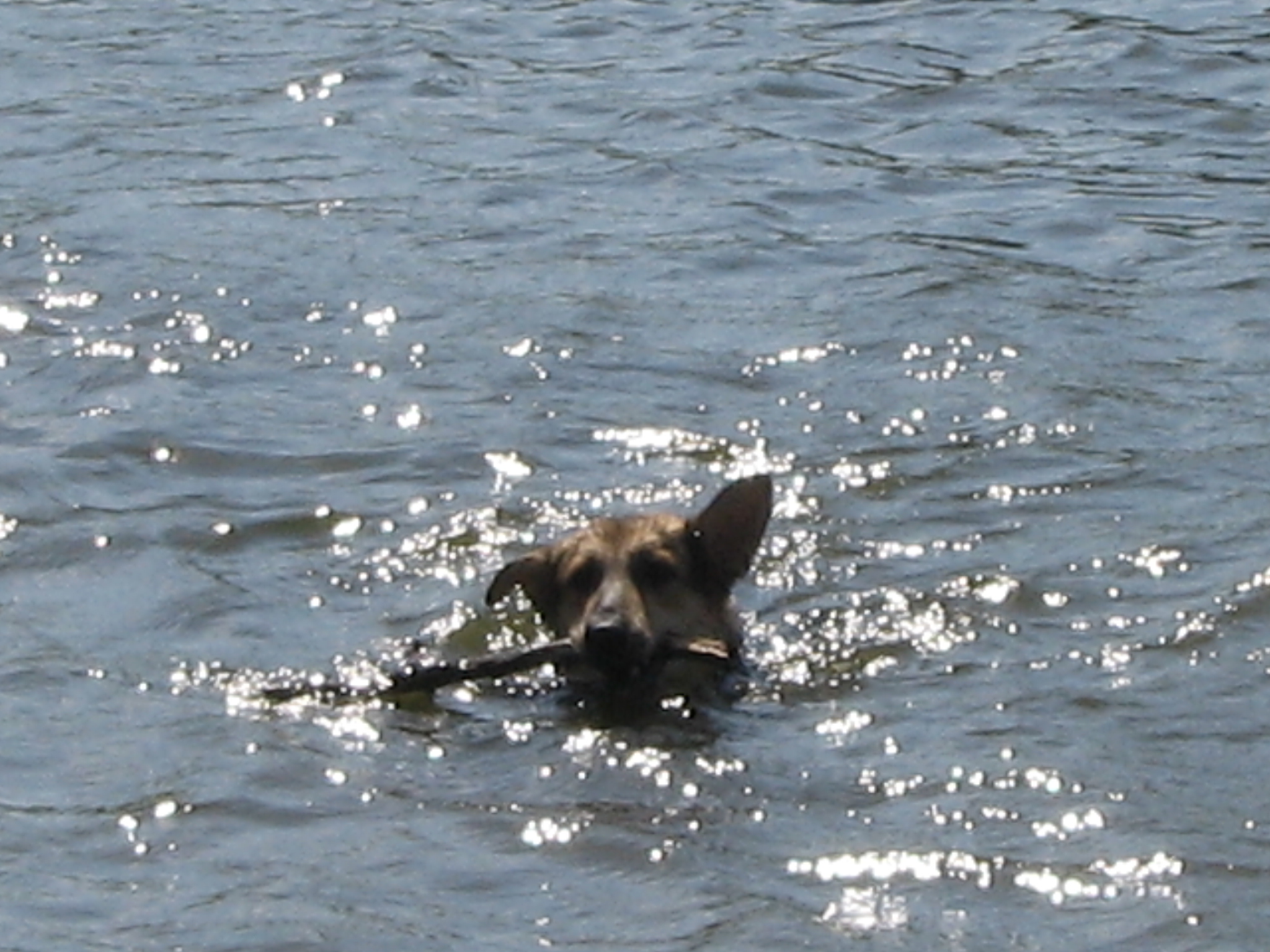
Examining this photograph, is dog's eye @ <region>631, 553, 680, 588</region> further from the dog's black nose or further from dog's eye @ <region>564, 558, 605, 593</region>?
the dog's black nose

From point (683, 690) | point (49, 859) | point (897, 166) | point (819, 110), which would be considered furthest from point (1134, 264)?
point (49, 859)

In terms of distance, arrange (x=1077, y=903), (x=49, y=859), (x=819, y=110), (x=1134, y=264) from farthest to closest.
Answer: (x=819, y=110)
(x=1134, y=264)
(x=49, y=859)
(x=1077, y=903)

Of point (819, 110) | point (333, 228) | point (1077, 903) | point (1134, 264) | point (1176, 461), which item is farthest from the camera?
point (819, 110)

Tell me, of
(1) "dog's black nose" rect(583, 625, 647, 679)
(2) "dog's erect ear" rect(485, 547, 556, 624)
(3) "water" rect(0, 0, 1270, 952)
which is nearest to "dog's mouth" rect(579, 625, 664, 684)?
(1) "dog's black nose" rect(583, 625, 647, 679)

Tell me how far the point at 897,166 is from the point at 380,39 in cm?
410

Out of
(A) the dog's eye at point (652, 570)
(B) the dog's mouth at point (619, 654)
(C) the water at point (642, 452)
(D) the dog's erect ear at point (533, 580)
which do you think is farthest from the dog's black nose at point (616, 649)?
(D) the dog's erect ear at point (533, 580)

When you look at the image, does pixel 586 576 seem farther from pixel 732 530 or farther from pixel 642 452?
pixel 642 452

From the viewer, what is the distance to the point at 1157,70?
1625 cm

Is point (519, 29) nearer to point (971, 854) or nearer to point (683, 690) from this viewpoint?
point (683, 690)

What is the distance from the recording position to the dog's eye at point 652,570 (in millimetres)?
9508

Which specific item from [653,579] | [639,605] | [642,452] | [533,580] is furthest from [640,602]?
[642,452]

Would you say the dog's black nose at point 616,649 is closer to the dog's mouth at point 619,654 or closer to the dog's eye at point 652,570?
the dog's mouth at point 619,654

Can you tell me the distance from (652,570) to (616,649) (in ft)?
1.65

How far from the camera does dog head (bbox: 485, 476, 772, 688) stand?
9273 mm
